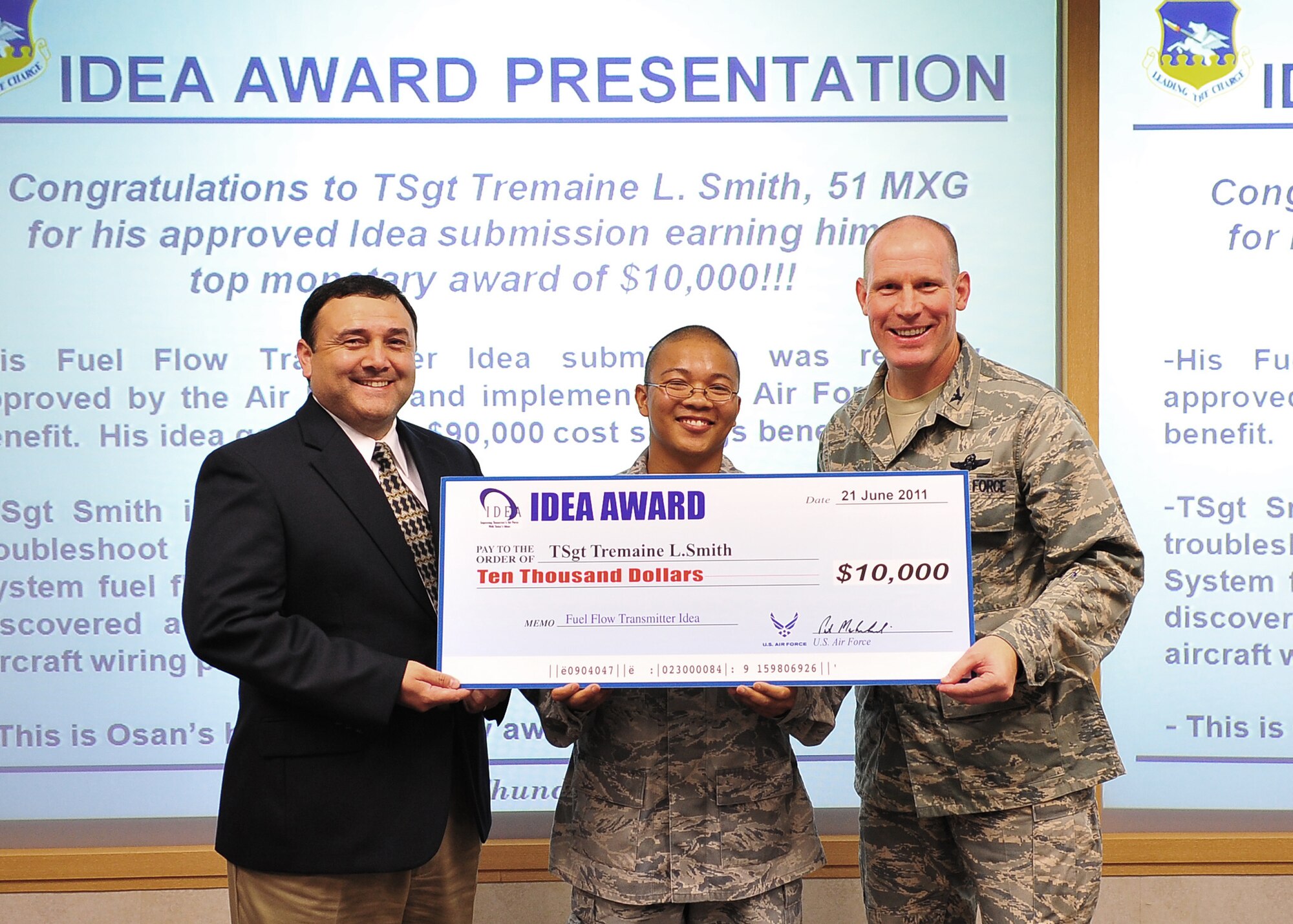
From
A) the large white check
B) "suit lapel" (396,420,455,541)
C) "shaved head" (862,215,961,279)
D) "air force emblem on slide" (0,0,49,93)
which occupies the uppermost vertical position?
"air force emblem on slide" (0,0,49,93)

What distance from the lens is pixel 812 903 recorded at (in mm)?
3377

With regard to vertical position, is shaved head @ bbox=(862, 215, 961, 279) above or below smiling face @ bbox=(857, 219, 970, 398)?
above

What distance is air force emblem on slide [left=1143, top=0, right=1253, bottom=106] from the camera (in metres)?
3.43

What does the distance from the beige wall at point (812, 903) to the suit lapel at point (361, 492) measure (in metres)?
1.70

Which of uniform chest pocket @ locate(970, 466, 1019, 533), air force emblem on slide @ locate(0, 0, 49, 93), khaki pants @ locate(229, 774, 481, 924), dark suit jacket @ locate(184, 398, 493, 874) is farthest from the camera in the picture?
air force emblem on slide @ locate(0, 0, 49, 93)

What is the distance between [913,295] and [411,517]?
3.90 ft

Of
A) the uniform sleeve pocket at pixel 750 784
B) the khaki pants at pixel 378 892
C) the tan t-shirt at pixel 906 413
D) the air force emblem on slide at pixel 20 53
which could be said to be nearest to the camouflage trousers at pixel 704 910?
the uniform sleeve pocket at pixel 750 784

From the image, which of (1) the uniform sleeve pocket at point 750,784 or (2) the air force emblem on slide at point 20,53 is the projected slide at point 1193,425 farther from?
(2) the air force emblem on slide at point 20,53

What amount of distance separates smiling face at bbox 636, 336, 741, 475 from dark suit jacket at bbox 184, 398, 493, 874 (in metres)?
0.60

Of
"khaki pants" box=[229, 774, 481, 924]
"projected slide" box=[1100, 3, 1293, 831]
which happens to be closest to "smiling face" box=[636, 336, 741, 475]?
"khaki pants" box=[229, 774, 481, 924]

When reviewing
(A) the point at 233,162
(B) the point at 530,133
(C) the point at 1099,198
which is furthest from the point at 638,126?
(C) the point at 1099,198

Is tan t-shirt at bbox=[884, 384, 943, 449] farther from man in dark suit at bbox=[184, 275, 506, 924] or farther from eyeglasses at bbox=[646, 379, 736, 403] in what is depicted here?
man in dark suit at bbox=[184, 275, 506, 924]

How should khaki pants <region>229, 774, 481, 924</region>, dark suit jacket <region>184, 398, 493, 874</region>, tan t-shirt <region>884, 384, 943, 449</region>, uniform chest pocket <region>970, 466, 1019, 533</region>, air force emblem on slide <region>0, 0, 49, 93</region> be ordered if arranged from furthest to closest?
air force emblem on slide <region>0, 0, 49, 93</region>, tan t-shirt <region>884, 384, 943, 449</region>, uniform chest pocket <region>970, 466, 1019, 533</region>, khaki pants <region>229, 774, 481, 924</region>, dark suit jacket <region>184, 398, 493, 874</region>

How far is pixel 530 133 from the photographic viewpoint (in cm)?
338
